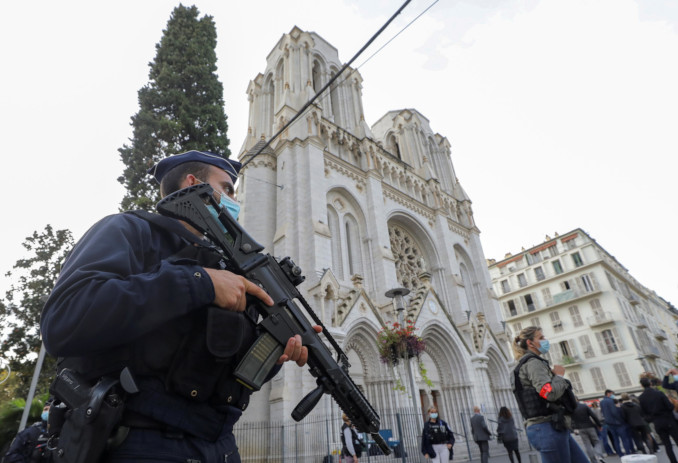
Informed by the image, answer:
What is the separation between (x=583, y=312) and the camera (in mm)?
35406

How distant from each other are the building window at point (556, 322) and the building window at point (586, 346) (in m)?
2.17

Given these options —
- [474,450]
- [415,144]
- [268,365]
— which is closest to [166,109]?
[268,365]

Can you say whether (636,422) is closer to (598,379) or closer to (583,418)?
(583,418)

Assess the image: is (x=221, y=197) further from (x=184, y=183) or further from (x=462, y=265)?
(x=462, y=265)

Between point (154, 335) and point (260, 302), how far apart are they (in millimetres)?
479

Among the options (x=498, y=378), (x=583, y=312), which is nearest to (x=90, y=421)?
(x=498, y=378)

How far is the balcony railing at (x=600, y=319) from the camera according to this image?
33.0 meters

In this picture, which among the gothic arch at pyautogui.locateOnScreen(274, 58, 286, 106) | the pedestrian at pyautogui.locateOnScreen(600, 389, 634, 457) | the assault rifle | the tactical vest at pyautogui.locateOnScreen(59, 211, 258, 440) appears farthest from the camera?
the gothic arch at pyautogui.locateOnScreen(274, 58, 286, 106)

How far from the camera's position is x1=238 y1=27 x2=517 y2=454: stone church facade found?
13.8 m

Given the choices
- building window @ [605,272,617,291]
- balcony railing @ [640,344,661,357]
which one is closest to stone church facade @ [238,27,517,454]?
building window @ [605,272,617,291]

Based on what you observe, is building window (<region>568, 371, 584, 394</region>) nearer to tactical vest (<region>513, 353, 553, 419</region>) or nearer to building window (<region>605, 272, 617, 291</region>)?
building window (<region>605, 272, 617, 291</region>)

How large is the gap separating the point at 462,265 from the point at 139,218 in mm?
25418

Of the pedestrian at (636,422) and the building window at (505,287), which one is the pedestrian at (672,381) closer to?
Result: the pedestrian at (636,422)

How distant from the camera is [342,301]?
46.0 feet
